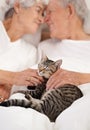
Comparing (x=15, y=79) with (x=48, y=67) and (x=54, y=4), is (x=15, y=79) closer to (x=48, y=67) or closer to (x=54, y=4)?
(x=48, y=67)

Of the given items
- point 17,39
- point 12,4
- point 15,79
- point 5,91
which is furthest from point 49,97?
point 12,4

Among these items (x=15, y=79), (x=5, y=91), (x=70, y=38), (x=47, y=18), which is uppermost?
(x=47, y=18)

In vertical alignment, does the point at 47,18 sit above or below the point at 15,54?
above

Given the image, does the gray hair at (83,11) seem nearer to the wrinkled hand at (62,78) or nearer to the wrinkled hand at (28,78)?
the wrinkled hand at (62,78)

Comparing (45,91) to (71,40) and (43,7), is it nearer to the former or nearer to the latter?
(71,40)

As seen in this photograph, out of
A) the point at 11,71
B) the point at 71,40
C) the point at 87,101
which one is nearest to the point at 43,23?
the point at 71,40

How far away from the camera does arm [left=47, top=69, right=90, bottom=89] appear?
1.70m

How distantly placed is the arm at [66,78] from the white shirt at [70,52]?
0.31ft

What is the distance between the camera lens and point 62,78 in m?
1.75

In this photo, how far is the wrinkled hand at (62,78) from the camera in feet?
5.57

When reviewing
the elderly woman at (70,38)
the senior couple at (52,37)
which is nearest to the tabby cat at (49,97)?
the elderly woman at (70,38)

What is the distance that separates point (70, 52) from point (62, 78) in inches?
13.2

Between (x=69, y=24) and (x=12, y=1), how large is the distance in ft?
1.50

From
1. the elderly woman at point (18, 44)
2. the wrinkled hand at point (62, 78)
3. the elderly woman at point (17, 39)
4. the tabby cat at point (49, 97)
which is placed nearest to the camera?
the tabby cat at point (49, 97)
